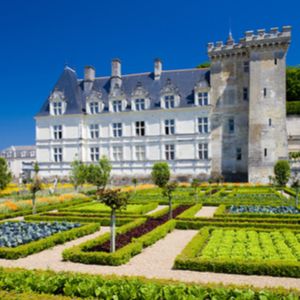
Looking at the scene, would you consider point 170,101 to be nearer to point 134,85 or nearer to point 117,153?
point 134,85

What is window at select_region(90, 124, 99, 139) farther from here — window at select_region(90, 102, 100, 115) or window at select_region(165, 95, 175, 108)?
window at select_region(165, 95, 175, 108)

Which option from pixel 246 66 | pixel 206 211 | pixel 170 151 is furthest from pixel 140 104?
pixel 206 211

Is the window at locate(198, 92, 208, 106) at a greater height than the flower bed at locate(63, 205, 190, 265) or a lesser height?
greater

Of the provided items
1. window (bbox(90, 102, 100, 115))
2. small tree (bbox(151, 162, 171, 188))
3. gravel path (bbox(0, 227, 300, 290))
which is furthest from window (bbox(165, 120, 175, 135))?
gravel path (bbox(0, 227, 300, 290))

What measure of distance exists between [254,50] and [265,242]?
94.0ft

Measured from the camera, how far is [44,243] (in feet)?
36.5

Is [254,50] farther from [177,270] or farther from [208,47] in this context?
[177,270]

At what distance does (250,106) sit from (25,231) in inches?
1109

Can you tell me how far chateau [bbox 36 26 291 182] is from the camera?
3512cm

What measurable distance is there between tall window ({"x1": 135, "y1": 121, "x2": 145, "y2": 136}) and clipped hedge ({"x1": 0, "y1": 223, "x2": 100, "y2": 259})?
85.5ft

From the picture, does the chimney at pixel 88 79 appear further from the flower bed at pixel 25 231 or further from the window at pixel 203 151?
the flower bed at pixel 25 231

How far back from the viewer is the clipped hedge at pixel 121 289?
6.21 m

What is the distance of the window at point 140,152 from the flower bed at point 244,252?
87.3 ft

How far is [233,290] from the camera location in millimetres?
6277
